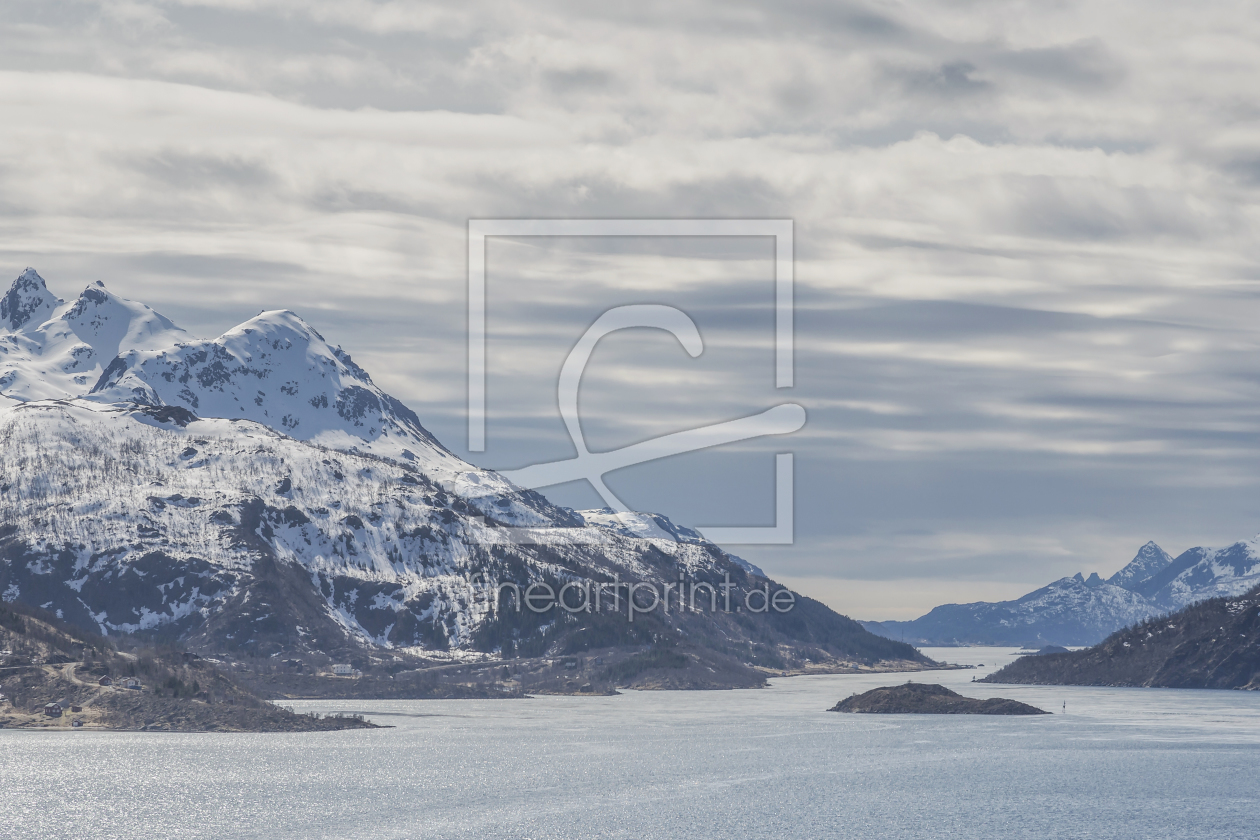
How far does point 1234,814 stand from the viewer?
193 m

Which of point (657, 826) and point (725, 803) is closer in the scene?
point (657, 826)

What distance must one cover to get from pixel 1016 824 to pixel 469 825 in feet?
245

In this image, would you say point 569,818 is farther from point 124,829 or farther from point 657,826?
point 124,829

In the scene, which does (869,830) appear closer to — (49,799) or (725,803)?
(725,803)

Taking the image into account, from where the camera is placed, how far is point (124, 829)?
16725cm

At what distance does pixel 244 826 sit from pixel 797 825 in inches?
2834

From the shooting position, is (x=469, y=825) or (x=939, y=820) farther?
(x=939, y=820)

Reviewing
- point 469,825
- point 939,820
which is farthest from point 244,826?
point 939,820

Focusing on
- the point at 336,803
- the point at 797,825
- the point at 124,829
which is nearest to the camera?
the point at 124,829

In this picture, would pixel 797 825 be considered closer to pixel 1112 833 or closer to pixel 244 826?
pixel 1112 833

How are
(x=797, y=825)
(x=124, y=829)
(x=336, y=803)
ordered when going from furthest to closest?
(x=336, y=803) < (x=797, y=825) < (x=124, y=829)

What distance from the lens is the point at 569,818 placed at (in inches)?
7082

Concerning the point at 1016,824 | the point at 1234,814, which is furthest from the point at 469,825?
the point at 1234,814

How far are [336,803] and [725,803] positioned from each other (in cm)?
5663
